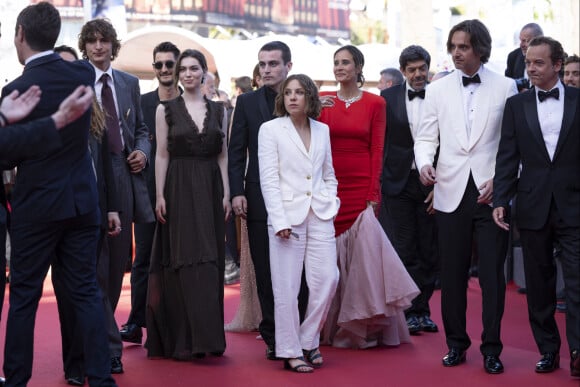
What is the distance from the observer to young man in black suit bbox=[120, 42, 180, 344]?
7.27m

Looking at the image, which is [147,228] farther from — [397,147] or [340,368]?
[397,147]

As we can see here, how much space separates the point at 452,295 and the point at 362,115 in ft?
4.57

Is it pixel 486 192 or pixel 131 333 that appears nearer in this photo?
pixel 486 192

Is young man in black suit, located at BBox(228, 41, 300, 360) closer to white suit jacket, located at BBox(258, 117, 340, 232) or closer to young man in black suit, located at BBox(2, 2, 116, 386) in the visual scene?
white suit jacket, located at BBox(258, 117, 340, 232)

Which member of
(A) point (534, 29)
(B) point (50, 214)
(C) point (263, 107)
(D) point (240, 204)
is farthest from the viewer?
(A) point (534, 29)

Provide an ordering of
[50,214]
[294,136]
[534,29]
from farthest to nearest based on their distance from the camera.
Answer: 1. [534,29]
2. [294,136]
3. [50,214]

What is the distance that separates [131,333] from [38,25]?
2773 millimetres

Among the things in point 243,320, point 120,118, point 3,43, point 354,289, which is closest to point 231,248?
point 243,320

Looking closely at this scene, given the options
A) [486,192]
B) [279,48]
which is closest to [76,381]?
[279,48]

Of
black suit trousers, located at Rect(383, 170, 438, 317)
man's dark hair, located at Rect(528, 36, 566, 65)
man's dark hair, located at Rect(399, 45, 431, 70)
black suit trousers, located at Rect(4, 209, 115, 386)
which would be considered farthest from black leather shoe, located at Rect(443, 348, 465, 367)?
man's dark hair, located at Rect(399, 45, 431, 70)

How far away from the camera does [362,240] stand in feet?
23.5

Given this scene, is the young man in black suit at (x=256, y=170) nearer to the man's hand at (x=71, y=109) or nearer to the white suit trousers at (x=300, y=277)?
the white suit trousers at (x=300, y=277)

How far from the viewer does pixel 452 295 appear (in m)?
6.56

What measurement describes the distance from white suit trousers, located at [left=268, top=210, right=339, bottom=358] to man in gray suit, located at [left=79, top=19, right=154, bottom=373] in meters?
0.83
